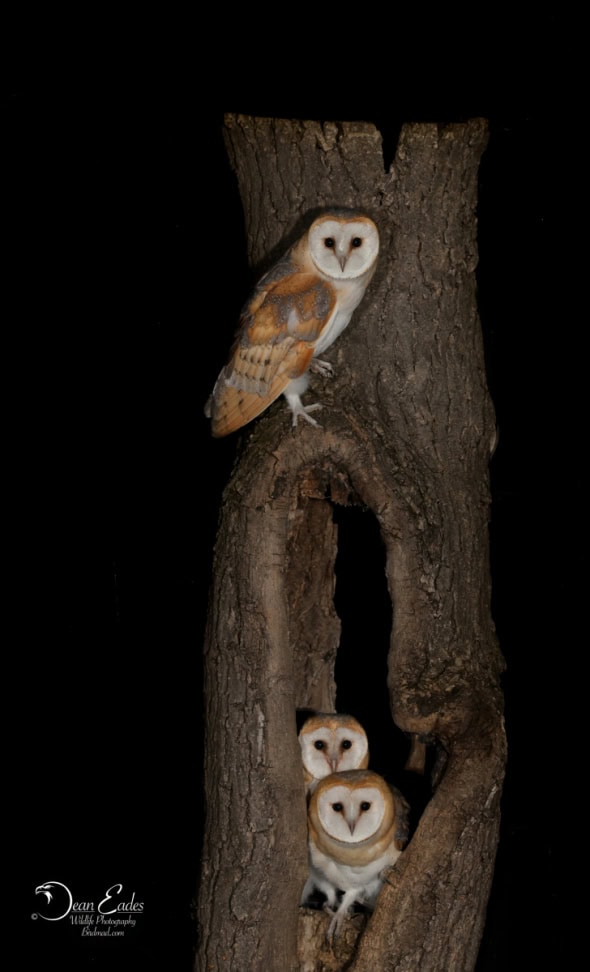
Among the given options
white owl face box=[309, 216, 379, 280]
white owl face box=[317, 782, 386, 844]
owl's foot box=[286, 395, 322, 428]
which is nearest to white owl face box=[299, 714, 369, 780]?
white owl face box=[317, 782, 386, 844]

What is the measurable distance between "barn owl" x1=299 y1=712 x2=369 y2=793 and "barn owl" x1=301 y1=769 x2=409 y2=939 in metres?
0.05

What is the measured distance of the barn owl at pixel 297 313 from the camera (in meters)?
2.58

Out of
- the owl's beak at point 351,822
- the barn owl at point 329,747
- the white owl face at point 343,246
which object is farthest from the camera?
the barn owl at point 329,747

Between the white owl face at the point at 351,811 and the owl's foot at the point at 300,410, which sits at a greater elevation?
the owl's foot at the point at 300,410

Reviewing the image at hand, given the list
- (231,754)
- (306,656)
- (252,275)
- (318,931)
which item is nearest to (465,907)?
(318,931)

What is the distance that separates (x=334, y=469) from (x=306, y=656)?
0.71 meters

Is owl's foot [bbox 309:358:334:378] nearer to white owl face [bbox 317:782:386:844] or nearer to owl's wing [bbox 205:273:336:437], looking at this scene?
owl's wing [bbox 205:273:336:437]

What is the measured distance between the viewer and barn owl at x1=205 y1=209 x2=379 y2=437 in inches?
102

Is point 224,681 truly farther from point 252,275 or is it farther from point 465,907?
point 252,275

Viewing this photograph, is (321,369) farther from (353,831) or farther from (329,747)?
(353,831)

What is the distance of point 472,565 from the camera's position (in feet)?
9.03

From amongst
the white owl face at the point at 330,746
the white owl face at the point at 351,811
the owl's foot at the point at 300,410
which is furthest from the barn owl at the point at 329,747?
the owl's foot at the point at 300,410

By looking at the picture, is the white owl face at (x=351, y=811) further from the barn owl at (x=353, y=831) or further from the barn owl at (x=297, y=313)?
the barn owl at (x=297, y=313)

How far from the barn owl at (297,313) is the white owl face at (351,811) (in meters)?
0.77
